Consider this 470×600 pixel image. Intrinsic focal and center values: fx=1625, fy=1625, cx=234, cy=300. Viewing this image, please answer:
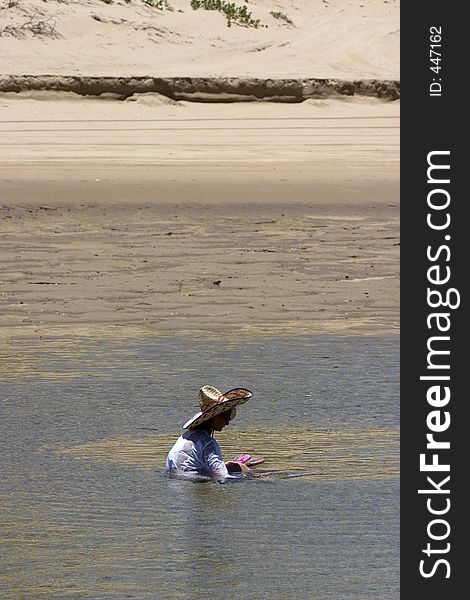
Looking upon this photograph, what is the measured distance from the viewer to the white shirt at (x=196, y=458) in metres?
7.97

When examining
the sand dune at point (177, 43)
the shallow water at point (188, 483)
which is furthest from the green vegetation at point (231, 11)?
the shallow water at point (188, 483)

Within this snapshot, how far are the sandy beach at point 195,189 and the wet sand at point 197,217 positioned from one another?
3 centimetres

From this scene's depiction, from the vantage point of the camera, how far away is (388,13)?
32125 mm

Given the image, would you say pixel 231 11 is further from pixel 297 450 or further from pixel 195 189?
pixel 297 450

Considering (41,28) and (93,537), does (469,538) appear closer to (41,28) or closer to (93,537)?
(93,537)

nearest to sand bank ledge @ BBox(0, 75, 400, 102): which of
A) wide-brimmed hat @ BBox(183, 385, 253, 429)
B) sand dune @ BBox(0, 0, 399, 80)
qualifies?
sand dune @ BBox(0, 0, 399, 80)

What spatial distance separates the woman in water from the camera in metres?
7.87

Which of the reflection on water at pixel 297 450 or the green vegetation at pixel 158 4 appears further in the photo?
the green vegetation at pixel 158 4

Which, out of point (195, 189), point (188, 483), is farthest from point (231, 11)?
point (188, 483)

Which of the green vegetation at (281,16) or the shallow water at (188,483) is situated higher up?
the green vegetation at (281,16)

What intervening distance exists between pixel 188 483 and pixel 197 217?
345 inches

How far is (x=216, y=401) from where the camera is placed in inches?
311

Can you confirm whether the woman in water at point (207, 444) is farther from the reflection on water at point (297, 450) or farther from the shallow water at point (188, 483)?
the reflection on water at point (297, 450)

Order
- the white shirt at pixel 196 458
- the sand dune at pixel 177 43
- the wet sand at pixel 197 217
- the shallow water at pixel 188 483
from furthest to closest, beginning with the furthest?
the sand dune at pixel 177 43 < the wet sand at pixel 197 217 < the white shirt at pixel 196 458 < the shallow water at pixel 188 483
